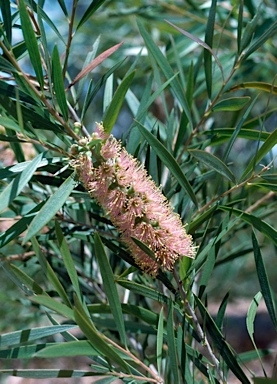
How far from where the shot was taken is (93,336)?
0.33 metres

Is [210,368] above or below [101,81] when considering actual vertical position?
below

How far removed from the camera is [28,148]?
694 millimetres

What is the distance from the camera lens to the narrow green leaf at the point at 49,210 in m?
0.32

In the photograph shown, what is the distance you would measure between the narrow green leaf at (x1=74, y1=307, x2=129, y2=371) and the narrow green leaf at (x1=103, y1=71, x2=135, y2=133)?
0.15 metres

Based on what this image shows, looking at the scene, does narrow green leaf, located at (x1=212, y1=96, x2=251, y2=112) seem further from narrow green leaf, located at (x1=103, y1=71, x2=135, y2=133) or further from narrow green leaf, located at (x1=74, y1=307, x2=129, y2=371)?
narrow green leaf, located at (x1=74, y1=307, x2=129, y2=371)

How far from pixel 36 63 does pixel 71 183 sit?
3.7 inches

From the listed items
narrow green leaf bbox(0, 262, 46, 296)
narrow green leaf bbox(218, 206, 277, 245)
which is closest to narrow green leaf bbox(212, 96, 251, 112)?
narrow green leaf bbox(218, 206, 277, 245)

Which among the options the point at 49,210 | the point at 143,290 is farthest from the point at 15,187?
the point at 143,290

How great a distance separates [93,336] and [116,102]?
171 millimetres

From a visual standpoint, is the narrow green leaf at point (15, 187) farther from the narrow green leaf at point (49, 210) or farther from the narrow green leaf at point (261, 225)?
the narrow green leaf at point (261, 225)

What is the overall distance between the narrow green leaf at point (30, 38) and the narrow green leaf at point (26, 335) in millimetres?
180

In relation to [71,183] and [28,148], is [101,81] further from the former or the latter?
[28,148]

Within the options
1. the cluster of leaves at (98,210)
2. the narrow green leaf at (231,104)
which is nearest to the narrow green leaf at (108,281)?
the cluster of leaves at (98,210)

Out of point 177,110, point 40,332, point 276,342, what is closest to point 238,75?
point 177,110
